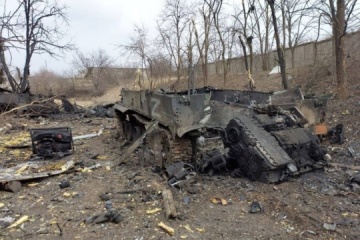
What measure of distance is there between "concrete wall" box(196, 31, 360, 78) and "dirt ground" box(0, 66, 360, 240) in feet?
44.8

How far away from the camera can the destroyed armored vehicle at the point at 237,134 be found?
223 inches

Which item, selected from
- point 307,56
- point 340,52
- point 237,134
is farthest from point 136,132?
point 307,56

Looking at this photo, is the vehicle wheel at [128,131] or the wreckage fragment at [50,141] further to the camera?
the vehicle wheel at [128,131]

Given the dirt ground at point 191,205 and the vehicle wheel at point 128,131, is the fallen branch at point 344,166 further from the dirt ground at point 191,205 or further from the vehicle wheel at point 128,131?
the vehicle wheel at point 128,131

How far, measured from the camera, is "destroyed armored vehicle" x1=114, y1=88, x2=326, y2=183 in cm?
568

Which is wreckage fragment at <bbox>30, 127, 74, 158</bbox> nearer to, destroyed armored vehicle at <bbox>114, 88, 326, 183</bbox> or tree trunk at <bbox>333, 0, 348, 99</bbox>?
destroyed armored vehicle at <bbox>114, 88, 326, 183</bbox>

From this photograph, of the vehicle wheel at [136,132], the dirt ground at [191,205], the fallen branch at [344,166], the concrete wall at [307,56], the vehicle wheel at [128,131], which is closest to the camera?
the dirt ground at [191,205]

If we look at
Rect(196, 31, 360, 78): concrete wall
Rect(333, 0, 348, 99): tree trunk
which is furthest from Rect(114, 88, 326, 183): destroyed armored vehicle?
Rect(196, 31, 360, 78): concrete wall

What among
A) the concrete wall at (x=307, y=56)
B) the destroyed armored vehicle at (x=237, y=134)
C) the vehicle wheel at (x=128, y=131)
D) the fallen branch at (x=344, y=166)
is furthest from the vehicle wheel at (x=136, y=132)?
the concrete wall at (x=307, y=56)

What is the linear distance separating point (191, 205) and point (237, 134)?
1.59 metres

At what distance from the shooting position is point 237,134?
5895 mm

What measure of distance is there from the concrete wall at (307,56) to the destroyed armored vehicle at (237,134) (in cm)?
1174

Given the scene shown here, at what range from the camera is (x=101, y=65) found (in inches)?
1951

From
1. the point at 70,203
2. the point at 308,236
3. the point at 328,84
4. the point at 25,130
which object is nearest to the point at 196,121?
the point at 70,203
